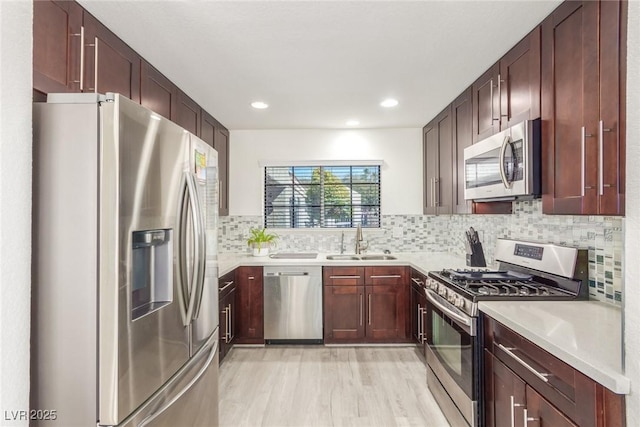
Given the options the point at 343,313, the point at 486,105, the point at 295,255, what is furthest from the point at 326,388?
the point at 486,105

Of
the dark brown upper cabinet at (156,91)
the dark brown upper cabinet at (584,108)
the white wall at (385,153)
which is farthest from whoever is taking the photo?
the white wall at (385,153)

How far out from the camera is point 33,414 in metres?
1.16

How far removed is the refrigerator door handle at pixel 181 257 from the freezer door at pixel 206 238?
3.2 inches

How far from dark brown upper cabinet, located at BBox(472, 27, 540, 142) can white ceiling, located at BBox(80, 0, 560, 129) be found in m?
0.07

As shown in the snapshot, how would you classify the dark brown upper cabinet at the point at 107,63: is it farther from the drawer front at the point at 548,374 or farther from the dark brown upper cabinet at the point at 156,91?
the drawer front at the point at 548,374

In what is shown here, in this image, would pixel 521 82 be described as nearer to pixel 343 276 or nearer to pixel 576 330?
pixel 576 330

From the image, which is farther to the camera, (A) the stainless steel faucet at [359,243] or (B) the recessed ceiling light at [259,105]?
(A) the stainless steel faucet at [359,243]

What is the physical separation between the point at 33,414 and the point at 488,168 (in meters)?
2.53

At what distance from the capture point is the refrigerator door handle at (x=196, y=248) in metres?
1.55

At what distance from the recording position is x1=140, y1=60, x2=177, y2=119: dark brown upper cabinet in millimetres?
2166

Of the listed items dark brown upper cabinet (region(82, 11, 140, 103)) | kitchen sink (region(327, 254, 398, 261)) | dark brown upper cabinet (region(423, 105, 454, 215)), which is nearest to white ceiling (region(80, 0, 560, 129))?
dark brown upper cabinet (region(82, 11, 140, 103))

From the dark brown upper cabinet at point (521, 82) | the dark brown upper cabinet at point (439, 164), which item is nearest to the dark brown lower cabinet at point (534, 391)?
the dark brown upper cabinet at point (521, 82)

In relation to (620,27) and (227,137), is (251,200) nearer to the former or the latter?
(227,137)

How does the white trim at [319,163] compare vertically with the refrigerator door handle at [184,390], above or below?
above
